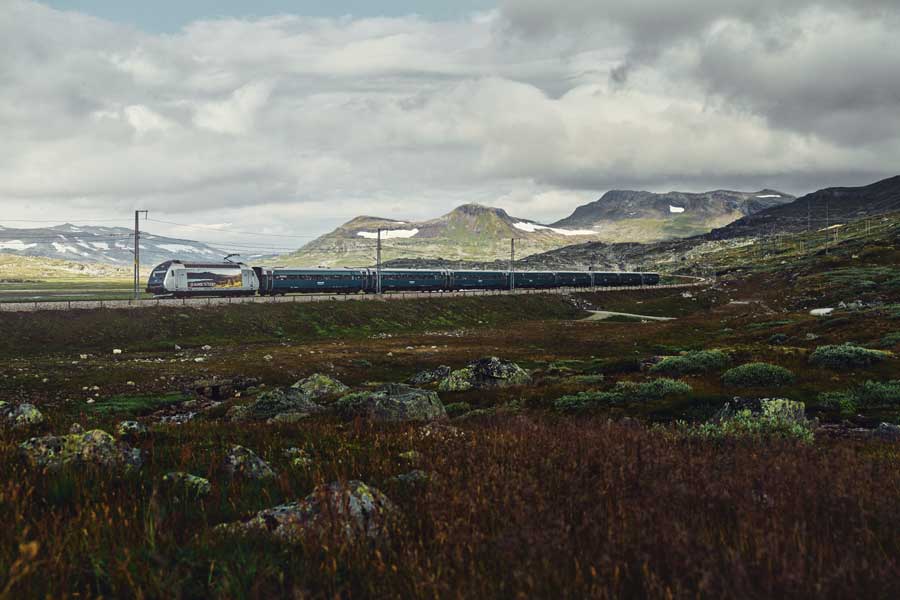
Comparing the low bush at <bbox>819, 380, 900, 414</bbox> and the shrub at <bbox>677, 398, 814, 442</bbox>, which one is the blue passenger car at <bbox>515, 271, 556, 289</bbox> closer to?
the low bush at <bbox>819, 380, 900, 414</bbox>

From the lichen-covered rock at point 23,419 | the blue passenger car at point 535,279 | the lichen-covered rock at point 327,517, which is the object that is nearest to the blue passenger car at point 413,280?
the blue passenger car at point 535,279

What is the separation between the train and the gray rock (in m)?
67.8

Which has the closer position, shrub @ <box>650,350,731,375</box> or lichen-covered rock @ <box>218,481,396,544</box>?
lichen-covered rock @ <box>218,481,396,544</box>

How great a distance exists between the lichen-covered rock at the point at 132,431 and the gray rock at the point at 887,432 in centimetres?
1393

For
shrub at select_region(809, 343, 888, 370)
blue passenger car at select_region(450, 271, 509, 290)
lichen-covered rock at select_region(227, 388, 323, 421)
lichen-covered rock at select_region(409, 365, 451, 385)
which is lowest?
lichen-covered rock at select_region(409, 365, 451, 385)

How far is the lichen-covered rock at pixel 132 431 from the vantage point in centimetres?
794

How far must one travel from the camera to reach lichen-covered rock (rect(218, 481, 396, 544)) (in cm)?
396

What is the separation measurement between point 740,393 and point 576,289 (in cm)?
9687

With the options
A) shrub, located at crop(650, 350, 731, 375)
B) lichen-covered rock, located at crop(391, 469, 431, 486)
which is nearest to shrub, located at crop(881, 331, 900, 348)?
shrub, located at crop(650, 350, 731, 375)

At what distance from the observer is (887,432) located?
11.3 meters

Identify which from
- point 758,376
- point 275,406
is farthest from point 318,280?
point 758,376

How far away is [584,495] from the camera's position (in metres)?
4.36

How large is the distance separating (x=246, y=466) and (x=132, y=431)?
344 cm

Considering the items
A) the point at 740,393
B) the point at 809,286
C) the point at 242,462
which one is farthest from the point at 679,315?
the point at 242,462
